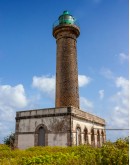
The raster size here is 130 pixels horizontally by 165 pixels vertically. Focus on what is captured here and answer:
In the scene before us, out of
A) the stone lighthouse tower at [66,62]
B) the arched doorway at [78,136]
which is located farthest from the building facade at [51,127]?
the stone lighthouse tower at [66,62]

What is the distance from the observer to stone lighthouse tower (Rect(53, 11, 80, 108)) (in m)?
26.0

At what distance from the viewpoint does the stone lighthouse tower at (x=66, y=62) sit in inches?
1024

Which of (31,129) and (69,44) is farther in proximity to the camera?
(69,44)

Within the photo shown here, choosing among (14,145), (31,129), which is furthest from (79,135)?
(14,145)

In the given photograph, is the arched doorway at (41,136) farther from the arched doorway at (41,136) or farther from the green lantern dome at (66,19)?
the green lantern dome at (66,19)

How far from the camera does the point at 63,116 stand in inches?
915

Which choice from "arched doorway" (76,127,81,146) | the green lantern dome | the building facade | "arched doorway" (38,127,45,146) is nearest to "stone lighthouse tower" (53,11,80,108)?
the green lantern dome

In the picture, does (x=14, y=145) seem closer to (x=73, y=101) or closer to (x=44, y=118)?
(x=44, y=118)

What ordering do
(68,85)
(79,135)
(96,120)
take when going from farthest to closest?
(96,120)
(68,85)
(79,135)

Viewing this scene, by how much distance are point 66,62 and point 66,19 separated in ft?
19.3

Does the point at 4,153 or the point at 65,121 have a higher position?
the point at 65,121

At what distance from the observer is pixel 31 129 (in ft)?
79.9

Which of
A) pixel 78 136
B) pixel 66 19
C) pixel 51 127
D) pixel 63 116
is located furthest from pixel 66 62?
pixel 78 136

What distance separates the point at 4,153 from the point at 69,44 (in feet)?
51.2
